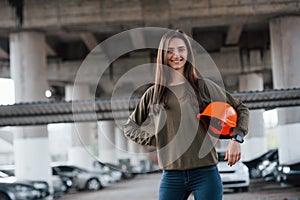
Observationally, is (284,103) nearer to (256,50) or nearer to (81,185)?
(81,185)

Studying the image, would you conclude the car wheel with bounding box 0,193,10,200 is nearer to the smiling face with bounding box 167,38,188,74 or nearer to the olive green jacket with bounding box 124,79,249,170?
the olive green jacket with bounding box 124,79,249,170

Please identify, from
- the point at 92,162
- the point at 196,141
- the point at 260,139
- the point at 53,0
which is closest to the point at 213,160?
the point at 196,141

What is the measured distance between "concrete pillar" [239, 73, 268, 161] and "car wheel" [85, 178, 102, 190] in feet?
38.9

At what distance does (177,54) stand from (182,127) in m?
0.45

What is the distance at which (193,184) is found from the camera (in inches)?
125

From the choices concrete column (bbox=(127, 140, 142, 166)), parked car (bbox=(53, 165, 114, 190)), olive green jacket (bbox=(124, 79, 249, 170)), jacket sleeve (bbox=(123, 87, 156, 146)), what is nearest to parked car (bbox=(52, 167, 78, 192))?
parked car (bbox=(53, 165, 114, 190))

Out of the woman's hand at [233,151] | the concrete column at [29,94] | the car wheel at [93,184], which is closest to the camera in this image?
the woman's hand at [233,151]

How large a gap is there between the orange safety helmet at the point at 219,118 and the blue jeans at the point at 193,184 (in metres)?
0.22

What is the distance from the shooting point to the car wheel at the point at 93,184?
80.6 ft

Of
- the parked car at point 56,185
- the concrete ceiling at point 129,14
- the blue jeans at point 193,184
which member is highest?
the concrete ceiling at point 129,14

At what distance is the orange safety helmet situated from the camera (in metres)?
3.13

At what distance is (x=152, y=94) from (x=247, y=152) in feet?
105

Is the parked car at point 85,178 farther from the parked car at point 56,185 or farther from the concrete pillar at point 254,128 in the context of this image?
the concrete pillar at point 254,128

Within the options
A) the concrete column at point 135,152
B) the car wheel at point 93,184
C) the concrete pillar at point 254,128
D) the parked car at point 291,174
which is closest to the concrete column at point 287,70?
the parked car at point 291,174
